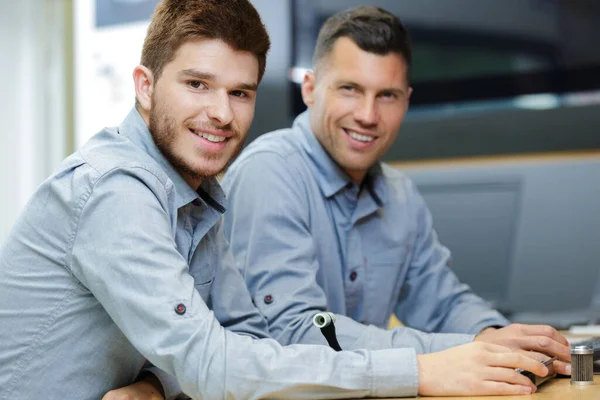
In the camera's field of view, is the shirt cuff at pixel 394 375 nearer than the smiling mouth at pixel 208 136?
Yes

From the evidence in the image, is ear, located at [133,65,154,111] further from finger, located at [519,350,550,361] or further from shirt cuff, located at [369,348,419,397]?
finger, located at [519,350,550,361]

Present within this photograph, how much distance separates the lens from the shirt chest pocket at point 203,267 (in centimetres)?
131

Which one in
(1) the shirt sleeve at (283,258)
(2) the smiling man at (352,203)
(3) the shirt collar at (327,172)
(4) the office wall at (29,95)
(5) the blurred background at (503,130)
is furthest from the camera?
(4) the office wall at (29,95)

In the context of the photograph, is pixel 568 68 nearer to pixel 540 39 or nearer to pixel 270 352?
pixel 540 39

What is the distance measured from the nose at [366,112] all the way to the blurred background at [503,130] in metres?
0.83

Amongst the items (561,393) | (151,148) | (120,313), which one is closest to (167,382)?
(120,313)

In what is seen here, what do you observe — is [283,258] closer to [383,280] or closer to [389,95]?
[383,280]

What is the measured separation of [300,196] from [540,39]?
1379 mm

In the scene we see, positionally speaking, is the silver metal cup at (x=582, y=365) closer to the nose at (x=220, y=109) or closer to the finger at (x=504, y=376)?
the finger at (x=504, y=376)

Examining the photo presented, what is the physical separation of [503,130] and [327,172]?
1.13m

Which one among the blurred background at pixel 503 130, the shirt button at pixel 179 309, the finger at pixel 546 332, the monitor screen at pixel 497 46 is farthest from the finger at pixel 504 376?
the monitor screen at pixel 497 46

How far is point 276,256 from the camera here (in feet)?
5.09

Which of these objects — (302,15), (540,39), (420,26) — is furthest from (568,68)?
(302,15)

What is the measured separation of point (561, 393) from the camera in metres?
1.09
